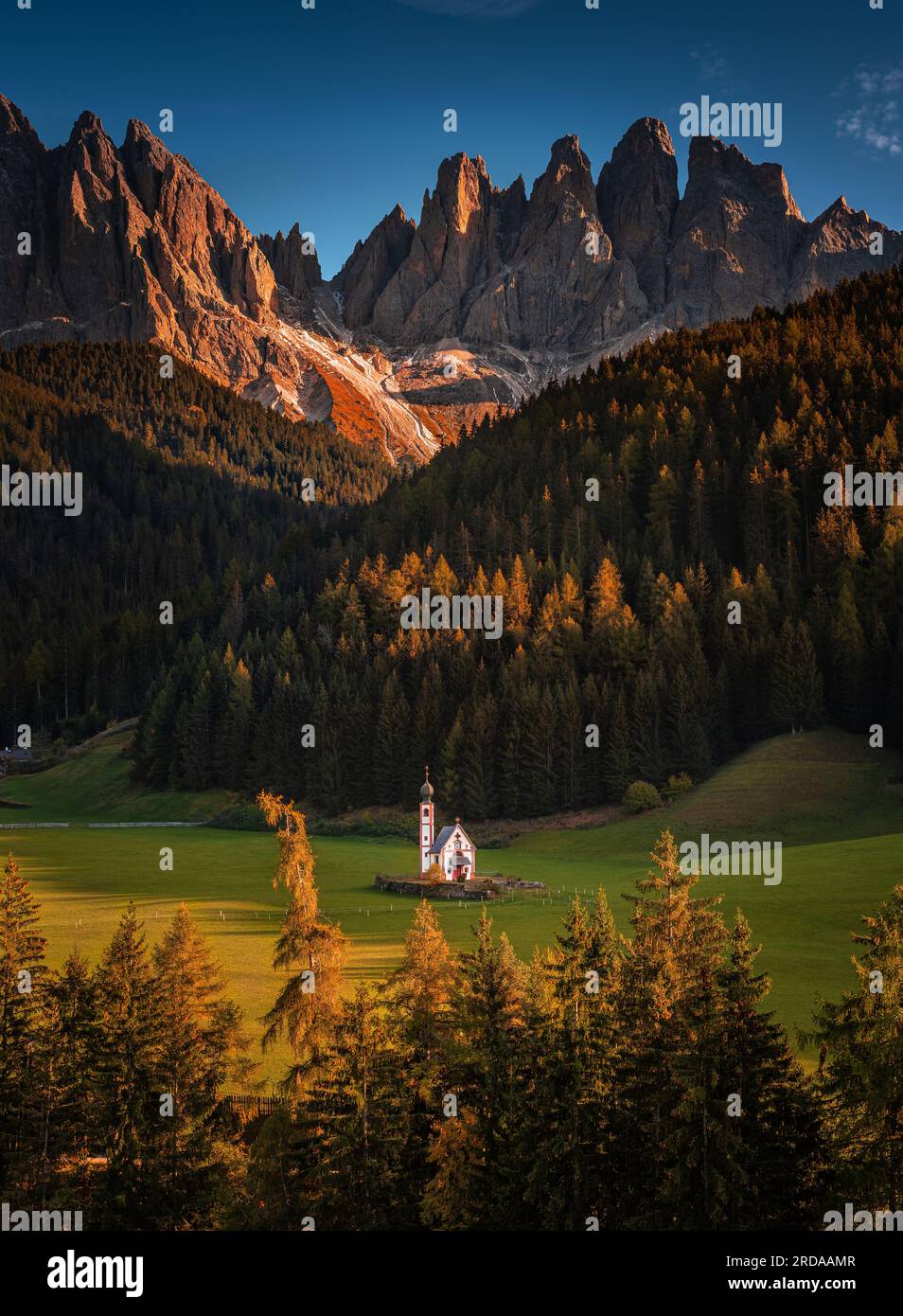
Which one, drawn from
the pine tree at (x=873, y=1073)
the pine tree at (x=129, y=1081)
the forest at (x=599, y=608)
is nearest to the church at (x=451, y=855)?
the forest at (x=599, y=608)

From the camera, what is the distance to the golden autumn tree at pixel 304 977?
3177 cm

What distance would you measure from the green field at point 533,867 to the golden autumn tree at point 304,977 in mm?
8702

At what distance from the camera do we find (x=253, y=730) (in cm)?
13312

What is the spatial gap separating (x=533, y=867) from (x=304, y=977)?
57771 millimetres

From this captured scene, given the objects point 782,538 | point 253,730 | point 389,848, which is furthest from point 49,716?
point 782,538

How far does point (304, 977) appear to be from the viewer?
105ft

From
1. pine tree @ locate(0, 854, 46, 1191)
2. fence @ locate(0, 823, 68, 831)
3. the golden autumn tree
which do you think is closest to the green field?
fence @ locate(0, 823, 68, 831)

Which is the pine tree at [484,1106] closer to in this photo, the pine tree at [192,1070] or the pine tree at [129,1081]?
the pine tree at [192,1070]

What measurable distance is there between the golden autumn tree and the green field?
8.70 metres

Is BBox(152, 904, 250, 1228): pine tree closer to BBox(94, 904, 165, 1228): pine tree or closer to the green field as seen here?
BBox(94, 904, 165, 1228): pine tree

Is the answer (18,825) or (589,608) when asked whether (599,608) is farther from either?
(18,825)

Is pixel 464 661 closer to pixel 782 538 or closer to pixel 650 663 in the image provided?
pixel 650 663

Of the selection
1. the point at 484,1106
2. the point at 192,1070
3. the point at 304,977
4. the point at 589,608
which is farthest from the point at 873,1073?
the point at 589,608

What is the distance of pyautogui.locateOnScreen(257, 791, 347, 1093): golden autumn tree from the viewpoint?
3177 cm
